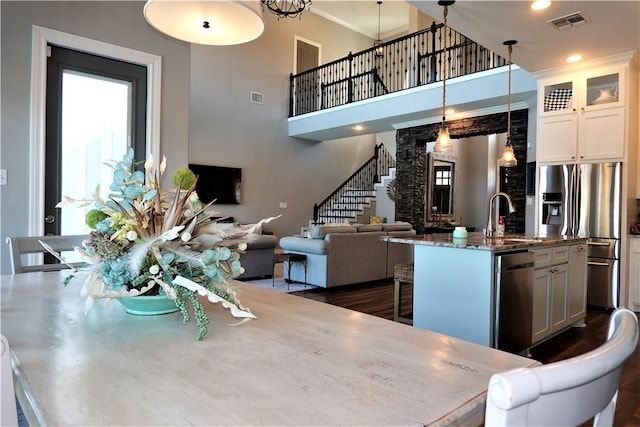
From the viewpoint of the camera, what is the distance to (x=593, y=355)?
520mm

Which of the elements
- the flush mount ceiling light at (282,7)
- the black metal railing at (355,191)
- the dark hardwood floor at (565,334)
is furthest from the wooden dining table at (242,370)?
the black metal railing at (355,191)

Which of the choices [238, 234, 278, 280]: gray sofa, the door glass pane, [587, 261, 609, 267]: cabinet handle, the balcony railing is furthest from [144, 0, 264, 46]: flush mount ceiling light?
the balcony railing

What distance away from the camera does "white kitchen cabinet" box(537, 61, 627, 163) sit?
4727 millimetres

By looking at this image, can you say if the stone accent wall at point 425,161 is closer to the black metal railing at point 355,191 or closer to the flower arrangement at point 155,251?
the black metal railing at point 355,191

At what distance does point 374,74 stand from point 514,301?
709cm

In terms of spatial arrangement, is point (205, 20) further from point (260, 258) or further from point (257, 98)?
point (257, 98)

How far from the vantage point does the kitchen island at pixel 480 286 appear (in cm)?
286

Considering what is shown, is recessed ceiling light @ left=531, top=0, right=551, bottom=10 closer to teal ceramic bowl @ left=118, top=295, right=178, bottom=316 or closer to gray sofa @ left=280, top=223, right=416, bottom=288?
gray sofa @ left=280, top=223, right=416, bottom=288

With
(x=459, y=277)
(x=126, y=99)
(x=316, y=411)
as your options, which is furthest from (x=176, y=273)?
(x=126, y=99)

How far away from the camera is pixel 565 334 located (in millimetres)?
3816

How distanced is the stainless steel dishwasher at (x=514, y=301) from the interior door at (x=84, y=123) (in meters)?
3.16

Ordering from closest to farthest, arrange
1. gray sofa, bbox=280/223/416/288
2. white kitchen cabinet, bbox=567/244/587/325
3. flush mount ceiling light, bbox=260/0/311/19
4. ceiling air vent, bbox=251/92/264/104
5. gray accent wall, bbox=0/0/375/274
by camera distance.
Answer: gray accent wall, bbox=0/0/375/274
white kitchen cabinet, bbox=567/244/587/325
gray sofa, bbox=280/223/416/288
flush mount ceiling light, bbox=260/0/311/19
ceiling air vent, bbox=251/92/264/104

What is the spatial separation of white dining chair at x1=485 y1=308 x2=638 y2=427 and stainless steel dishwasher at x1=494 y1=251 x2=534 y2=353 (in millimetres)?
2402

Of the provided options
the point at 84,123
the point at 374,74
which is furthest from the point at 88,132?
the point at 374,74
